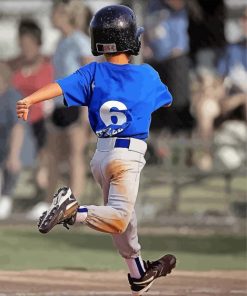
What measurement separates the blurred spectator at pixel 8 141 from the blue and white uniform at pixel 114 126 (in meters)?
6.25

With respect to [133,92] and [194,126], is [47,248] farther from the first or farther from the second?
[133,92]

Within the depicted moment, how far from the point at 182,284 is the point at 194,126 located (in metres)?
5.46

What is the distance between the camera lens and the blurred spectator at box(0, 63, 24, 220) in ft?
41.1

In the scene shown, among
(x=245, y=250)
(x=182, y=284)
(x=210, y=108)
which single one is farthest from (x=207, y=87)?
(x=182, y=284)

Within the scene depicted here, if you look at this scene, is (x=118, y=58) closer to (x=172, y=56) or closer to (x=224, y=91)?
(x=172, y=56)

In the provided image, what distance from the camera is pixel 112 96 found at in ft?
Result: 20.5

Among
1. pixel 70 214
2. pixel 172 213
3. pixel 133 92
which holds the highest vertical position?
pixel 133 92

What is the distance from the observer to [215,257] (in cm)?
1020

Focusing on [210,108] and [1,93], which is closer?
[1,93]

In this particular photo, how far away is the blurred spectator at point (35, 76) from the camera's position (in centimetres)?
1275

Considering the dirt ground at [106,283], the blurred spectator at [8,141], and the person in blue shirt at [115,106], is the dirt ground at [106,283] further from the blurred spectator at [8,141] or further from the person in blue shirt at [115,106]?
the blurred spectator at [8,141]

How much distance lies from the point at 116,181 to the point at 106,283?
1.94 metres

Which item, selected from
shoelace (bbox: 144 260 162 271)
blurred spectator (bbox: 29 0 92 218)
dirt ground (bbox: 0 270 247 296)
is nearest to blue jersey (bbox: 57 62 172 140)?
shoelace (bbox: 144 260 162 271)

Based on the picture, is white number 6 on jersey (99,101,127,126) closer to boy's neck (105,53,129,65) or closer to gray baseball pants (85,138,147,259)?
gray baseball pants (85,138,147,259)
